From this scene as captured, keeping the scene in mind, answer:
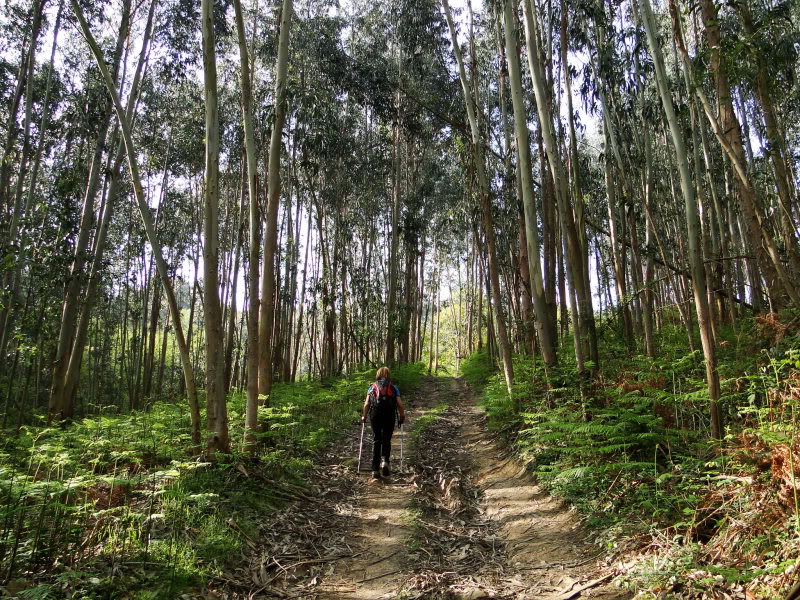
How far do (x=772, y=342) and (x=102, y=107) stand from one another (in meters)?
14.8

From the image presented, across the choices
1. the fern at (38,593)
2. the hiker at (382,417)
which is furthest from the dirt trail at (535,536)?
the fern at (38,593)

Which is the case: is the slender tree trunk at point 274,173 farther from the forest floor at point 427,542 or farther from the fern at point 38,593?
the fern at point 38,593

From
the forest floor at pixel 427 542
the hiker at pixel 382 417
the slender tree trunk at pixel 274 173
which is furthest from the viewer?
the slender tree trunk at pixel 274 173

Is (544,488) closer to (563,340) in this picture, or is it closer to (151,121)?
(563,340)

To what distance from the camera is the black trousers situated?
21.6ft

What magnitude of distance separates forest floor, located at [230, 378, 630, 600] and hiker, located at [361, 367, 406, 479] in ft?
0.76

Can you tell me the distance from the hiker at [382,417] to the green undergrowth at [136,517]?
99cm

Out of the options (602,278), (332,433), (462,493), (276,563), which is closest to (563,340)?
(332,433)

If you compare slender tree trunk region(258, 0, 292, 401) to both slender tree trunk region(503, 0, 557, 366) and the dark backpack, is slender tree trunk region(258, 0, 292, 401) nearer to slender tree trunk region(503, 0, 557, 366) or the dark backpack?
the dark backpack

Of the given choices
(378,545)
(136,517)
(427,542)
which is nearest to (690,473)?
(427,542)

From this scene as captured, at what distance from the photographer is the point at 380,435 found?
661 cm

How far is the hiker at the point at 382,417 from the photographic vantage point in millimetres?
6570

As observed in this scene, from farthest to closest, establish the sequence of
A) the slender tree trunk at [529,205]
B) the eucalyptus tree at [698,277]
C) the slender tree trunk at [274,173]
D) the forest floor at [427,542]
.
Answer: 1. the slender tree trunk at [529,205]
2. the slender tree trunk at [274,173]
3. the eucalyptus tree at [698,277]
4. the forest floor at [427,542]

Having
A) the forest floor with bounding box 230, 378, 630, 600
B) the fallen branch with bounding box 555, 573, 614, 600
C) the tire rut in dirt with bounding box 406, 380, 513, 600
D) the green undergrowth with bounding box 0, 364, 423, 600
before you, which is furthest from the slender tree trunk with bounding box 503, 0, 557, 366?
the fallen branch with bounding box 555, 573, 614, 600
